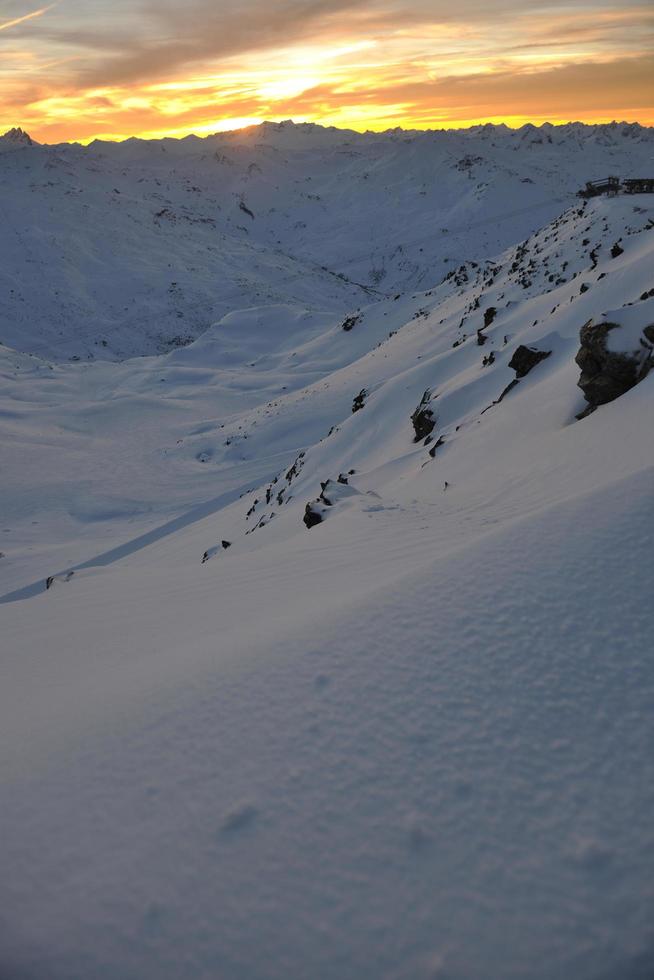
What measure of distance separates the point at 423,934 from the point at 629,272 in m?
15.2

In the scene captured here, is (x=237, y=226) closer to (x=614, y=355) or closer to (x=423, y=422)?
(x=423, y=422)

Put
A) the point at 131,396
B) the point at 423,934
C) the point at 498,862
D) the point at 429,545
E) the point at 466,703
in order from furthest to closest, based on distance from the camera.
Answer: the point at 131,396 < the point at 429,545 < the point at 466,703 < the point at 498,862 < the point at 423,934

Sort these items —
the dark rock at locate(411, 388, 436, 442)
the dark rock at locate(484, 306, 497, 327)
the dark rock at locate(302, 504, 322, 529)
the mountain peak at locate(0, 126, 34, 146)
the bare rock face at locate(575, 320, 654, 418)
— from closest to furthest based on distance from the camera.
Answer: the bare rock face at locate(575, 320, 654, 418)
the dark rock at locate(302, 504, 322, 529)
the dark rock at locate(411, 388, 436, 442)
the dark rock at locate(484, 306, 497, 327)
the mountain peak at locate(0, 126, 34, 146)

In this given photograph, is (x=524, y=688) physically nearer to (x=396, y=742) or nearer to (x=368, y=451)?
(x=396, y=742)

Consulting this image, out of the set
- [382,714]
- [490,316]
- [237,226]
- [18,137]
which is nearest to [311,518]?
[382,714]

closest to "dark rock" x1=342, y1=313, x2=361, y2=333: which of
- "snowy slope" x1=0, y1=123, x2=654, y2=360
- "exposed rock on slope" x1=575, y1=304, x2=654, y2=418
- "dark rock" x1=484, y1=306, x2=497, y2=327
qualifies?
"dark rock" x1=484, y1=306, x2=497, y2=327

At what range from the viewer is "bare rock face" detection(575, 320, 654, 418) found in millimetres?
8602

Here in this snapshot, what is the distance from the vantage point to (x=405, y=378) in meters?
19.5

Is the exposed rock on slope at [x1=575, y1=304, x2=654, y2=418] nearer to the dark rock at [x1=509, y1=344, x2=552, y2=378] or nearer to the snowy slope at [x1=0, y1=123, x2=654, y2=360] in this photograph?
the dark rock at [x1=509, y1=344, x2=552, y2=378]

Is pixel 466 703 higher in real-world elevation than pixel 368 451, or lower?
lower

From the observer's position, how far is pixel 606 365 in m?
8.73

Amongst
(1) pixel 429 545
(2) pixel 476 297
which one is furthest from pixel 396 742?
(2) pixel 476 297

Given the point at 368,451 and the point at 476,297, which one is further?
the point at 476,297

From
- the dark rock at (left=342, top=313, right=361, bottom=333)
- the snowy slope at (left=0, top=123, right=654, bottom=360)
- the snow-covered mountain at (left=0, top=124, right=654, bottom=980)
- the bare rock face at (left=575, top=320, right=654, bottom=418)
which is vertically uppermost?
the snowy slope at (left=0, top=123, right=654, bottom=360)
